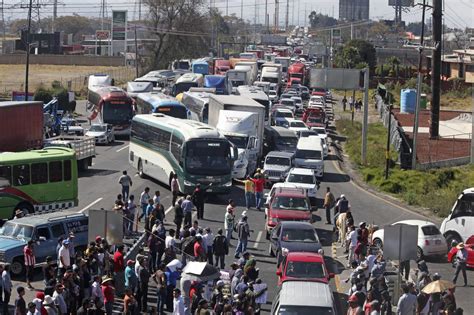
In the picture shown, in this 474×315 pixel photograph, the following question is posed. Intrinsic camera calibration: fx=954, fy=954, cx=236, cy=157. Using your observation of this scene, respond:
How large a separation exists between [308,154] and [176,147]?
324 inches

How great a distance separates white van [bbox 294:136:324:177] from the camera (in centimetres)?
4238

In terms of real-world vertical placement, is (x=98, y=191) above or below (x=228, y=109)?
below

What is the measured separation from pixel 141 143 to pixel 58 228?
1657 cm

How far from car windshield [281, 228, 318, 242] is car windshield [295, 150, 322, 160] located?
16737 mm

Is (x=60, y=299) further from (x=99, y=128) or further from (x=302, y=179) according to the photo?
→ (x=99, y=128)

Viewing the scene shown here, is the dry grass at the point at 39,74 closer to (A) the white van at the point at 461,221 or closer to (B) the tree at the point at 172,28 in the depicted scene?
(B) the tree at the point at 172,28

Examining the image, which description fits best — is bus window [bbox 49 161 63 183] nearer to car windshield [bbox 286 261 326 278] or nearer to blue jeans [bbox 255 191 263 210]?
blue jeans [bbox 255 191 263 210]

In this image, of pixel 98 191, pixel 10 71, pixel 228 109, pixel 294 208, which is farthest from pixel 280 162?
pixel 10 71

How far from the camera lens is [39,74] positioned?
397 ft

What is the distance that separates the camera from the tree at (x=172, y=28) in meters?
118

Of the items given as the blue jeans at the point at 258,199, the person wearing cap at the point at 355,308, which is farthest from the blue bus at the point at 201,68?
the person wearing cap at the point at 355,308

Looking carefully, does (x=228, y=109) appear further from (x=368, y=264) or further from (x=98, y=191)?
(x=368, y=264)

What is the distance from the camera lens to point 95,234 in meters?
22.2

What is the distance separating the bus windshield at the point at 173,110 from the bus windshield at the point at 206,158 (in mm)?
15627
